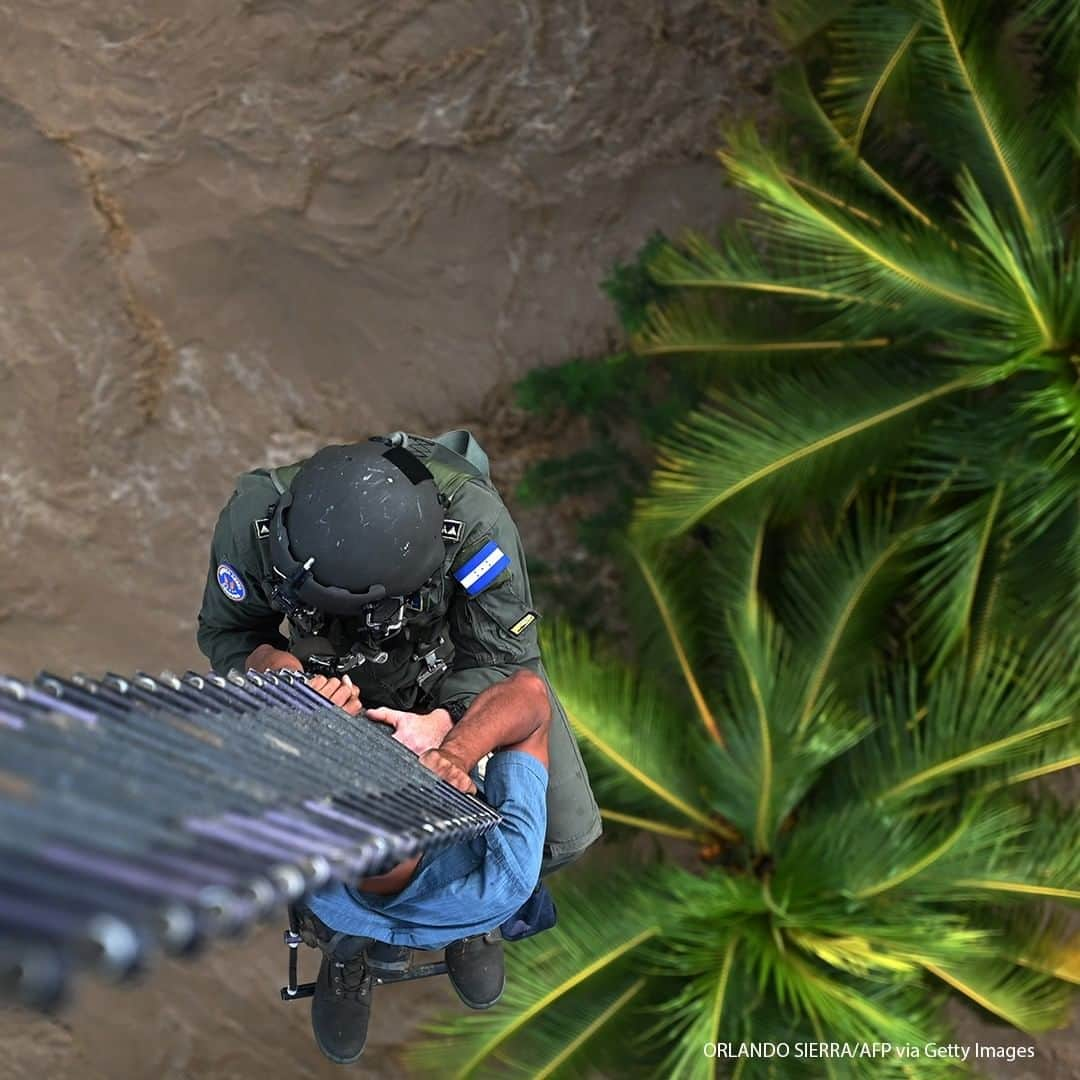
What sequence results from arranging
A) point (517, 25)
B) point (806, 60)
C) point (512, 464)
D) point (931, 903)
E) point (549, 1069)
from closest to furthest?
point (549, 1069) → point (931, 903) → point (806, 60) → point (517, 25) → point (512, 464)

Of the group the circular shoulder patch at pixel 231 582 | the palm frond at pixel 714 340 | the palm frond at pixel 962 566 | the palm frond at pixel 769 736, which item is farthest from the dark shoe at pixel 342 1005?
the palm frond at pixel 714 340

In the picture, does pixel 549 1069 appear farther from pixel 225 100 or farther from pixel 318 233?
pixel 225 100

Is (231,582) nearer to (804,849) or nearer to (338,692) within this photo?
(338,692)

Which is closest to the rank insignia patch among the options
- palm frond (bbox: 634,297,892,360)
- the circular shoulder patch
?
the circular shoulder patch

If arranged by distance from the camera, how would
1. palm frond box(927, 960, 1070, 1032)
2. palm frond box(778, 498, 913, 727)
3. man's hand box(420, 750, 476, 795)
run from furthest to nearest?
palm frond box(778, 498, 913, 727)
palm frond box(927, 960, 1070, 1032)
man's hand box(420, 750, 476, 795)

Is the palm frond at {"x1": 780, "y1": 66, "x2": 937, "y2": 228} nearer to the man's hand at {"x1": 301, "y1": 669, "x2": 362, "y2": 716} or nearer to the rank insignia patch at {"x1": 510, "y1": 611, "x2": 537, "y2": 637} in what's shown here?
the rank insignia patch at {"x1": 510, "y1": 611, "x2": 537, "y2": 637}

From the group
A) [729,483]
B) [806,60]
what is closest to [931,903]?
[729,483]
